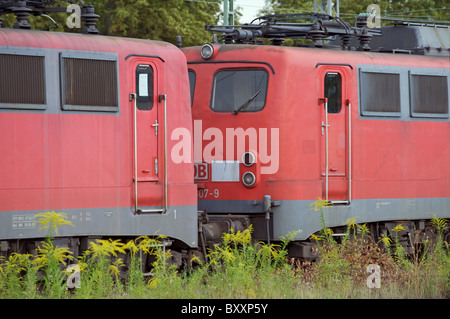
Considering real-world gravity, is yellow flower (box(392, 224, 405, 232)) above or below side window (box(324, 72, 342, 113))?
below

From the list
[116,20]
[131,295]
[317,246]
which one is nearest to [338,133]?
[317,246]

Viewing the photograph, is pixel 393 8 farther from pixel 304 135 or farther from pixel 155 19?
pixel 304 135

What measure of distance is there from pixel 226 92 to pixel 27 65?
392 cm

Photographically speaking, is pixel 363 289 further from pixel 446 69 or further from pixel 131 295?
pixel 446 69

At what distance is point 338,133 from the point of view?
45.5 ft

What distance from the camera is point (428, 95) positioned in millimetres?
14992

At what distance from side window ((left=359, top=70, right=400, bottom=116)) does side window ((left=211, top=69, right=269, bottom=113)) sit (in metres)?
1.68

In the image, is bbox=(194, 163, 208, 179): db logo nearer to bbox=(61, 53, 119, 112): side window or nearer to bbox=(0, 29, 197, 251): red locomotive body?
bbox=(0, 29, 197, 251): red locomotive body

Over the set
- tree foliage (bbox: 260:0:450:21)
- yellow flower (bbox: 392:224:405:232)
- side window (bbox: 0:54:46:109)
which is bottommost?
yellow flower (bbox: 392:224:405:232)

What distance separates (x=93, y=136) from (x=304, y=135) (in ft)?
12.1

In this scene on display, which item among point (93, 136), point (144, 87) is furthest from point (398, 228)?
point (93, 136)

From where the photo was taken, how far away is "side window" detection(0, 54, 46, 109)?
10.5 m

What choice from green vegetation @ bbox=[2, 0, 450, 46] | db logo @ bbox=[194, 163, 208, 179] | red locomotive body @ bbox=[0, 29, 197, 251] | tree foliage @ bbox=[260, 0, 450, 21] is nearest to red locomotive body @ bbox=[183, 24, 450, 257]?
db logo @ bbox=[194, 163, 208, 179]

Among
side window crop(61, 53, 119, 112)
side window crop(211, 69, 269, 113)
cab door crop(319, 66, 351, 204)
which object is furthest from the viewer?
cab door crop(319, 66, 351, 204)
